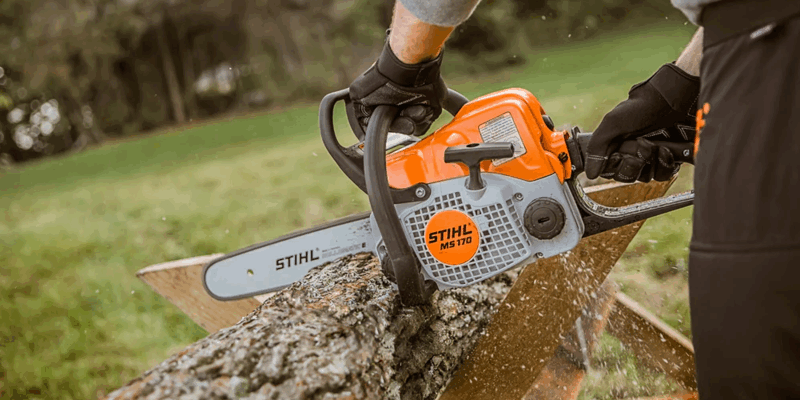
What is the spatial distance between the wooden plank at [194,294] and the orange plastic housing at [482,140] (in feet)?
2.59

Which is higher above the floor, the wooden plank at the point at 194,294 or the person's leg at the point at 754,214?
the person's leg at the point at 754,214

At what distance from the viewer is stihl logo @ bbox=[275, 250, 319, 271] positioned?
1.73 meters

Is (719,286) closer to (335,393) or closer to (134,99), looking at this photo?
(335,393)

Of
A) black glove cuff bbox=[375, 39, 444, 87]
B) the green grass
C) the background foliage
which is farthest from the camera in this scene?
the background foliage

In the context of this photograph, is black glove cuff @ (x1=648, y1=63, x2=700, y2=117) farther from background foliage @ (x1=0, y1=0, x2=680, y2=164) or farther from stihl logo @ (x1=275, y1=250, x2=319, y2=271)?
background foliage @ (x1=0, y1=0, x2=680, y2=164)

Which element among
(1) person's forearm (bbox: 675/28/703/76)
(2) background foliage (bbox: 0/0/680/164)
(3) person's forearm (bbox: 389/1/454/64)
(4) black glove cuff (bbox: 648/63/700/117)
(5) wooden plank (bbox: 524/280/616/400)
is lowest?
(2) background foliage (bbox: 0/0/680/164)

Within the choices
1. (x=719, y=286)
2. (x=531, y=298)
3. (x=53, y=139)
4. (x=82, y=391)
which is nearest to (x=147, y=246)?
(x=82, y=391)

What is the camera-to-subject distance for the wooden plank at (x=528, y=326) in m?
1.70

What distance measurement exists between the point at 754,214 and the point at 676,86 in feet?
2.00

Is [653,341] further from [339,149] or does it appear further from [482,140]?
[339,149]

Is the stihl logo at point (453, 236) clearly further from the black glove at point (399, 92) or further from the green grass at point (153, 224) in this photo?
the green grass at point (153, 224)

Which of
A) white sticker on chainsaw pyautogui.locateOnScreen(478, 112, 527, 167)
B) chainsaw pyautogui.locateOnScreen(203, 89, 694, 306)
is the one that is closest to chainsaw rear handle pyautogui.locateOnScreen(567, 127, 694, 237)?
chainsaw pyautogui.locateOnScreen(203, 89, 694, 306)

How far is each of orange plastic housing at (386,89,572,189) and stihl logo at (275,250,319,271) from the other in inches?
16.1

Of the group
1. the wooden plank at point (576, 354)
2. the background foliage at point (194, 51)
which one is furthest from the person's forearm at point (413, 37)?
the background foliage at point (194, 51)
